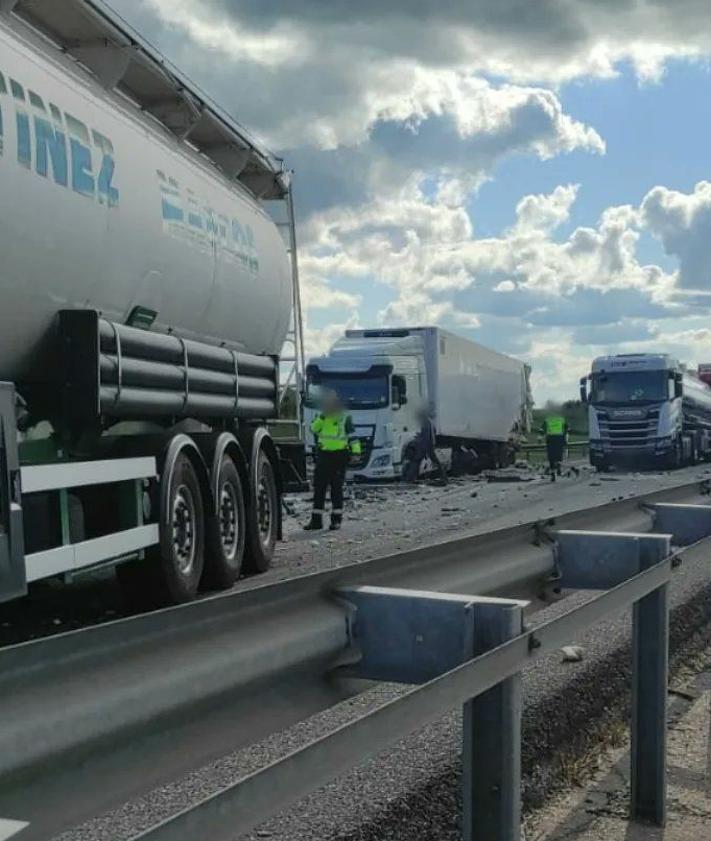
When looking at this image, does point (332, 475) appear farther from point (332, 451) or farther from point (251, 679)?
point (251, 679)

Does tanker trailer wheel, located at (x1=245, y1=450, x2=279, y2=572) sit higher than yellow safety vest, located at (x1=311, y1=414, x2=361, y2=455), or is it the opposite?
yellow safety vest, located at (x1=311, y1=414, x2=361, y2=455)

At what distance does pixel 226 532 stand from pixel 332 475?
21.8ft

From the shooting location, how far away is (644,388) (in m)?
37.0

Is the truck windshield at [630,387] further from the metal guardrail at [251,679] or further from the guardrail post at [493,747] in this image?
the guardrail post at [493,747]

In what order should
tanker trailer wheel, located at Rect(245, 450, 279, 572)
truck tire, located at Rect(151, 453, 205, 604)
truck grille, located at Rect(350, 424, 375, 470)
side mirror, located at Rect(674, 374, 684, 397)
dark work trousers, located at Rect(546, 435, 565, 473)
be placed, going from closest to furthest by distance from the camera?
truck tire, located at Rect(151, 453, 205, 604) < tanker trailer wheel, located at Rect(245, 450, 279, 572) < truck grille, located at Rect(350, 424, 375, 470) < dark work trousers, located at Rect(546, 435, 565, 473) < side mirror, located at Rect(674, 374, 684, 397)

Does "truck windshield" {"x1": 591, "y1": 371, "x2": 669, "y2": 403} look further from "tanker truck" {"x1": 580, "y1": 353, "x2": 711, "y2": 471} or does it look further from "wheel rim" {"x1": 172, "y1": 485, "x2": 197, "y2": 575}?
"wheel rim" {"x1": 172, "y1": 485, "x2": 197, "y2": 575}

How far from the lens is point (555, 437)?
3672 cm

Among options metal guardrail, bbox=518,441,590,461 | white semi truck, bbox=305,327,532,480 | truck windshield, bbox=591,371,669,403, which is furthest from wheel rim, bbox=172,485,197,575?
metal guardrail, bbox=518,441,590,461

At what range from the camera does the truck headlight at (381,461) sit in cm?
2883

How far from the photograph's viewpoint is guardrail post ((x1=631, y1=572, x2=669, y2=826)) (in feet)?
15.2

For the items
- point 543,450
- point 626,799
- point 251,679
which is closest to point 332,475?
point 626,799

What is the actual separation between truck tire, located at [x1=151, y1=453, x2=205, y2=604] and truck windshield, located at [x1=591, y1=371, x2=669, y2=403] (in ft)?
90.5

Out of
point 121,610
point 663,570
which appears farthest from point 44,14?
point 663,570

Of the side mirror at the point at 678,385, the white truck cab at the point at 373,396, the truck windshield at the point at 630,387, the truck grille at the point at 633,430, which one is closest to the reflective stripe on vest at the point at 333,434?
the white truck cab at the point at 373,396
